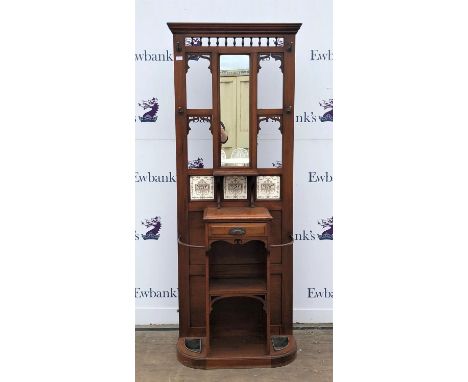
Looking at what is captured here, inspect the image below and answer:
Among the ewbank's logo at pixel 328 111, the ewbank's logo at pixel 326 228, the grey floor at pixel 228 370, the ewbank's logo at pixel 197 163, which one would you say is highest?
the ewbank's logo at pixel 328 111

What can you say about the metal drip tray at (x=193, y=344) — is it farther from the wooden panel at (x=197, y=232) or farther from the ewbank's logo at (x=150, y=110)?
the ewbank's logo at (x=150, y=110)

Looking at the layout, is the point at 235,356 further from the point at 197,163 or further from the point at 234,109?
the point at 234,109

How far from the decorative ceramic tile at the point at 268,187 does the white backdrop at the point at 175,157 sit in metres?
0.35

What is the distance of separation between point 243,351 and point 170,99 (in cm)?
163

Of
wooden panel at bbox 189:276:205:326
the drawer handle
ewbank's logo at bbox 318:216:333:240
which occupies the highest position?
the drawer handle

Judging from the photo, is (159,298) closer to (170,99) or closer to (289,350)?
(289,350)


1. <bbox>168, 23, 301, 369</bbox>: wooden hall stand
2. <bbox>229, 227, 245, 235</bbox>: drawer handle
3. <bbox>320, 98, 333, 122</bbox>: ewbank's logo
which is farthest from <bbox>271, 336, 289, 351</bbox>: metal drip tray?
<bbox>320, 98, 333, 122</bbox>: ewbank's logo

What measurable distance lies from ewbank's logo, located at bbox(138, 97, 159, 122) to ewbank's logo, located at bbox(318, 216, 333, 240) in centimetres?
132

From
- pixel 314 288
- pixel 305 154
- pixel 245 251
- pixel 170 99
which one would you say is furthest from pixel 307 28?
pixel 314 288

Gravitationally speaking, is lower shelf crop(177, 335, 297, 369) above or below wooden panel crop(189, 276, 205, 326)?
below

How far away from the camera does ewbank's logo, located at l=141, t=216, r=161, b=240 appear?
114 inches

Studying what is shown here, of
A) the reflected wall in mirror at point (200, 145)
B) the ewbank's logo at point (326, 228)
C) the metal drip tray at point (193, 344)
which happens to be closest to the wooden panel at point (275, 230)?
the ewbank's logo at point (326, 228)

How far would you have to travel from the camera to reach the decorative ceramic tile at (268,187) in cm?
255

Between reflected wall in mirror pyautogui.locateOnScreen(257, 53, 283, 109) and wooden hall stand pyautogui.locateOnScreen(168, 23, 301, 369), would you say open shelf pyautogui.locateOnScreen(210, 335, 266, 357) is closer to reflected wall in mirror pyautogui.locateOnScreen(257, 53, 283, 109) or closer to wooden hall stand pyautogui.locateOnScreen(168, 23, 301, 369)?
wooden hall stand pyautogui.locateOnScreen(168, 23, 301, 369)
